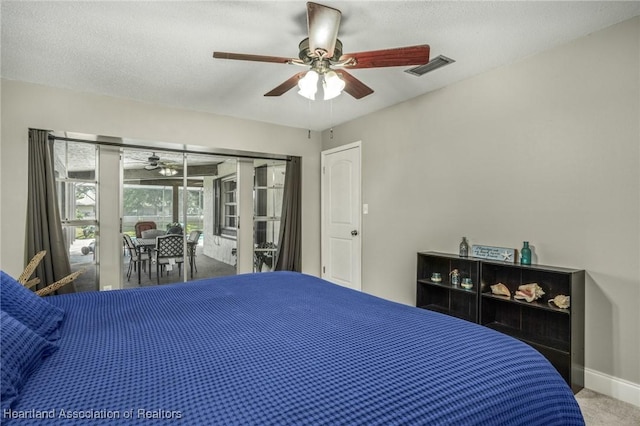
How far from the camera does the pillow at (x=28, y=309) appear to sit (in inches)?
47.9

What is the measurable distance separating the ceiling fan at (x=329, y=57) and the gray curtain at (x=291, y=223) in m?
2.52

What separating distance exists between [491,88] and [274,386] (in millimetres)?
3043

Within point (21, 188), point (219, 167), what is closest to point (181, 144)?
point (219, 167)

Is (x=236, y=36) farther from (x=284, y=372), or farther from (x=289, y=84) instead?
(x=284, y=372)

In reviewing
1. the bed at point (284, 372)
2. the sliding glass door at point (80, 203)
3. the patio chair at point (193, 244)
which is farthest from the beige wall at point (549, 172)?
the sliding glass door at point (80, 203)

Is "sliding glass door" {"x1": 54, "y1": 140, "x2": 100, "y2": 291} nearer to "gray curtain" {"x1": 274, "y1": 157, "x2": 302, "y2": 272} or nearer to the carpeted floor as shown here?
"gray curtain" {"x1": 274, "y1": 157, "x2": 302, "y2": 272}

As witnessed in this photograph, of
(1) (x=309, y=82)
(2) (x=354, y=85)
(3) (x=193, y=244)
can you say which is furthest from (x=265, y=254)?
(1) (x=309, y=82)

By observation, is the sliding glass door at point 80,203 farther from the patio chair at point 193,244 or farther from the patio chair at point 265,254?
the patio chair at point 265,254

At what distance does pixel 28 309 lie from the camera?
1.30m

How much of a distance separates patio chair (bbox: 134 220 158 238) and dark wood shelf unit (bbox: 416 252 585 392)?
10.5ft

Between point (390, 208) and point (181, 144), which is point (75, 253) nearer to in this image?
point (181, 144)

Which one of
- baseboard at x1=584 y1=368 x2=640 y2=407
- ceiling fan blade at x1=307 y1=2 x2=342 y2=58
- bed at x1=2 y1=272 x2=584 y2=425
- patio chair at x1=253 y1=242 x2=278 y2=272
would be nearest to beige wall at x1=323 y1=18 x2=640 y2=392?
baseboard at x1=584 y1=368 x2=640 y2=407

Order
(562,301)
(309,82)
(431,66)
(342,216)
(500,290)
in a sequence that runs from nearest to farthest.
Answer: (309,82) → (562,301) → (500,290) → (431,66) → (342,216)

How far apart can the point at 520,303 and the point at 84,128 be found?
4.33 m
